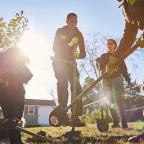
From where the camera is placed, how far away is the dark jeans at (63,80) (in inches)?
334

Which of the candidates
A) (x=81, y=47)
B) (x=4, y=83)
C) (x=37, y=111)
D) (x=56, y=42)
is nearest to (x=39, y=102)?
(x=37, y=111)

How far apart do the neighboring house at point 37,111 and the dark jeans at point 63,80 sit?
59.0m

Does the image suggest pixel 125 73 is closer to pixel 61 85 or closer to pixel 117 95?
pixel 117 95

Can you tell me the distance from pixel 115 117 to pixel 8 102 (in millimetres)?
4794

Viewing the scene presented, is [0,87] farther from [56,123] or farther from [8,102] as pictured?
[56,123]

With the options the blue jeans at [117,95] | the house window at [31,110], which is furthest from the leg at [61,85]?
the house window at [31,110]

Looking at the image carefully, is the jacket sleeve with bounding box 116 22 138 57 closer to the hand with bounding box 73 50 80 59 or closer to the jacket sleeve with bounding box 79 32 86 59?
the hand with bounding box 73 50 80 59

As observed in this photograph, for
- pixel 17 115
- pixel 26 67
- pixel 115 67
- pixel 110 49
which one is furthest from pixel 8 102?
pixel 110 49

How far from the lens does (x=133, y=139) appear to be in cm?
650

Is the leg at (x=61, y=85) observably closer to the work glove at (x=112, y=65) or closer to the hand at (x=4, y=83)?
the hand at (x=4, y=83)

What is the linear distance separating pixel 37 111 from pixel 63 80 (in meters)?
62.9

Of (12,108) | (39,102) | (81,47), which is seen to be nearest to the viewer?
(12,108)

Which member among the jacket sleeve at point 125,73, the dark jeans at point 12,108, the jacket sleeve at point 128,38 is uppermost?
the jacket sleeve at point 125,73

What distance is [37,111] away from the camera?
70938 millimetres
